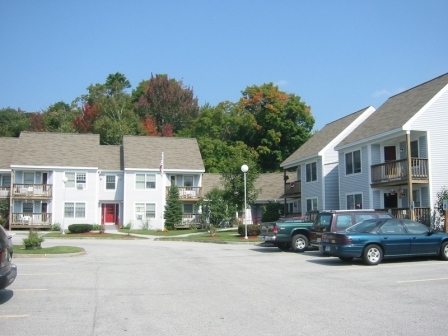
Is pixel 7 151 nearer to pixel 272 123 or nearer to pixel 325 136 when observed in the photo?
pixel 325 136

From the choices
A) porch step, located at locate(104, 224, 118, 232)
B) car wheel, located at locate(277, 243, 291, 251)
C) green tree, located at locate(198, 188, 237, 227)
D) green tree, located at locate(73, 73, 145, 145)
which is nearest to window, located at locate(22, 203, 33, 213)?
porch step, located at locate(104, 224, 118, 232)

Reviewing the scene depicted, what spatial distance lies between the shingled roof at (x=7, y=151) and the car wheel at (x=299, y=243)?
32.1 metres

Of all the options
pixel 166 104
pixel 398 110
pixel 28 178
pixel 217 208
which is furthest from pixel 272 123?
pixel 398 110

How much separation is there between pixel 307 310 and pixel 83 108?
68.6 metres

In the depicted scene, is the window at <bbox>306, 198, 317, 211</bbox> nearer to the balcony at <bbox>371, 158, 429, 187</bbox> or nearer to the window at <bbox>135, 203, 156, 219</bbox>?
the balcony at <bbox>371, 158, 429, 187</bbox>

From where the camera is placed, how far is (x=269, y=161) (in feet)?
223

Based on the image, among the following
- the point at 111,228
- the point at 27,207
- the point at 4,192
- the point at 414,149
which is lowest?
the point at 111,228

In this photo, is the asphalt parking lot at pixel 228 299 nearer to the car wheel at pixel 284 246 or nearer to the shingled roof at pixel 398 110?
the car wheel at pixel 284 246

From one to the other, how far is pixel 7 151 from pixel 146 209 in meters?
15.1

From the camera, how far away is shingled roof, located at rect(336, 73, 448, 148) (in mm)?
28466

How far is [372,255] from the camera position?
1661 cm

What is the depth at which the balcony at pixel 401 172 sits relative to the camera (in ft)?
88.9

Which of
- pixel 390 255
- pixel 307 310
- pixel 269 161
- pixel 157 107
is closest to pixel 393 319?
pixel 307 310

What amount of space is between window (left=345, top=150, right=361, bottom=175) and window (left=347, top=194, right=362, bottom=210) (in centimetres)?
161
